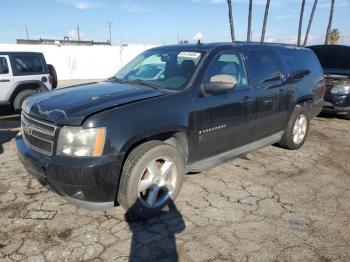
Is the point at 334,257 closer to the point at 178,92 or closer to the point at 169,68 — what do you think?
the point at 178,92

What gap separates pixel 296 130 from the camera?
20.1ft

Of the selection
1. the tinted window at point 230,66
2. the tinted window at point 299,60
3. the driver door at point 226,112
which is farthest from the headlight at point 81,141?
the tinted window at point 299,60

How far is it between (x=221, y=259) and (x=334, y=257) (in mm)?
1023

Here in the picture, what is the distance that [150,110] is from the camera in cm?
358

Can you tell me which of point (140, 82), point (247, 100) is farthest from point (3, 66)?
point (247, 100)

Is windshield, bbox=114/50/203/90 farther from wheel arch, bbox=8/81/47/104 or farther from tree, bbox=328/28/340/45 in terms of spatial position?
tree, bbox=328/28/340/45

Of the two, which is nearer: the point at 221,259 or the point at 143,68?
the point at 221,259

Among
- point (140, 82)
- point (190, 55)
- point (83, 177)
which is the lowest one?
point (83, 177)

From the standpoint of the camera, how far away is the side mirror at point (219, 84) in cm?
409

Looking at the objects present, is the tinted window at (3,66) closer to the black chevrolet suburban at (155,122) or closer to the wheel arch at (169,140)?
the black chevrolet suburban at (155,122)

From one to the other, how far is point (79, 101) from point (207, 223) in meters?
1.83

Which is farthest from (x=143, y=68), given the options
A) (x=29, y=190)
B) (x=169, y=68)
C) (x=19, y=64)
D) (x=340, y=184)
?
(x=19, y=64)

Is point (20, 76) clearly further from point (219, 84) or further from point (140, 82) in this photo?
point (219, 84)

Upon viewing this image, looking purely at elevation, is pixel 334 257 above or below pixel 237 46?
below
